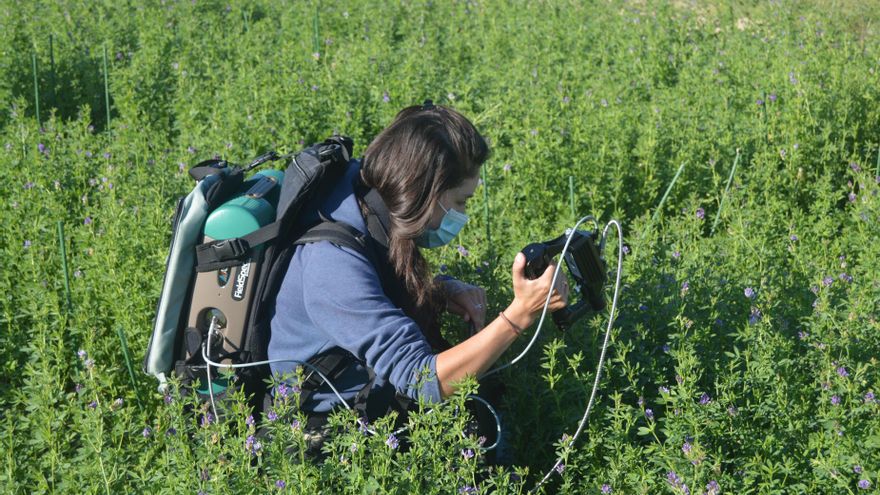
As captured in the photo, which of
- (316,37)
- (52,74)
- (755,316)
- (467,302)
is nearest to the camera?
(755,316)

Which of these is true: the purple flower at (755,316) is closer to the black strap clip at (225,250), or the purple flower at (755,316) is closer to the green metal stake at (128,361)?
the black strap clip at (225,250)

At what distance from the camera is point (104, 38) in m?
7.07

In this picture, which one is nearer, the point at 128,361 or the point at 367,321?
the point at 367,321

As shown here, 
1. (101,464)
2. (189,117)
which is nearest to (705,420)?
(101,464)

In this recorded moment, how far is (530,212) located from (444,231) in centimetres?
189

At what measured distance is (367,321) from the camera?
2.71 m

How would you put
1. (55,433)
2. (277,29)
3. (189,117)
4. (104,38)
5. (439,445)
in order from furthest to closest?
(277,29), (104,38), (189,117), (55,433), (439,445)

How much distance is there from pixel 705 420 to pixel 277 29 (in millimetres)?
5608

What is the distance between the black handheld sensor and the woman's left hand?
0.40 metres

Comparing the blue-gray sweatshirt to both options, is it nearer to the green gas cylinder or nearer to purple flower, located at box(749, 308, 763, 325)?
the green gas cylinder

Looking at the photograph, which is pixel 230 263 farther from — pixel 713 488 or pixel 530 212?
pixel 530 212

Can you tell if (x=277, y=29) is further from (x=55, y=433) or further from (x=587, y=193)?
(x=55, y=433)

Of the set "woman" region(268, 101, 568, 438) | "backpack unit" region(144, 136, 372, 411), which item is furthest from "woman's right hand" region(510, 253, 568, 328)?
"backpack unit" region(144, 136, 372, 411)

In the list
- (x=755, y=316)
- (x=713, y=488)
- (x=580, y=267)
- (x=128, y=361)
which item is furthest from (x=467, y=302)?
(x=128, y=361)
